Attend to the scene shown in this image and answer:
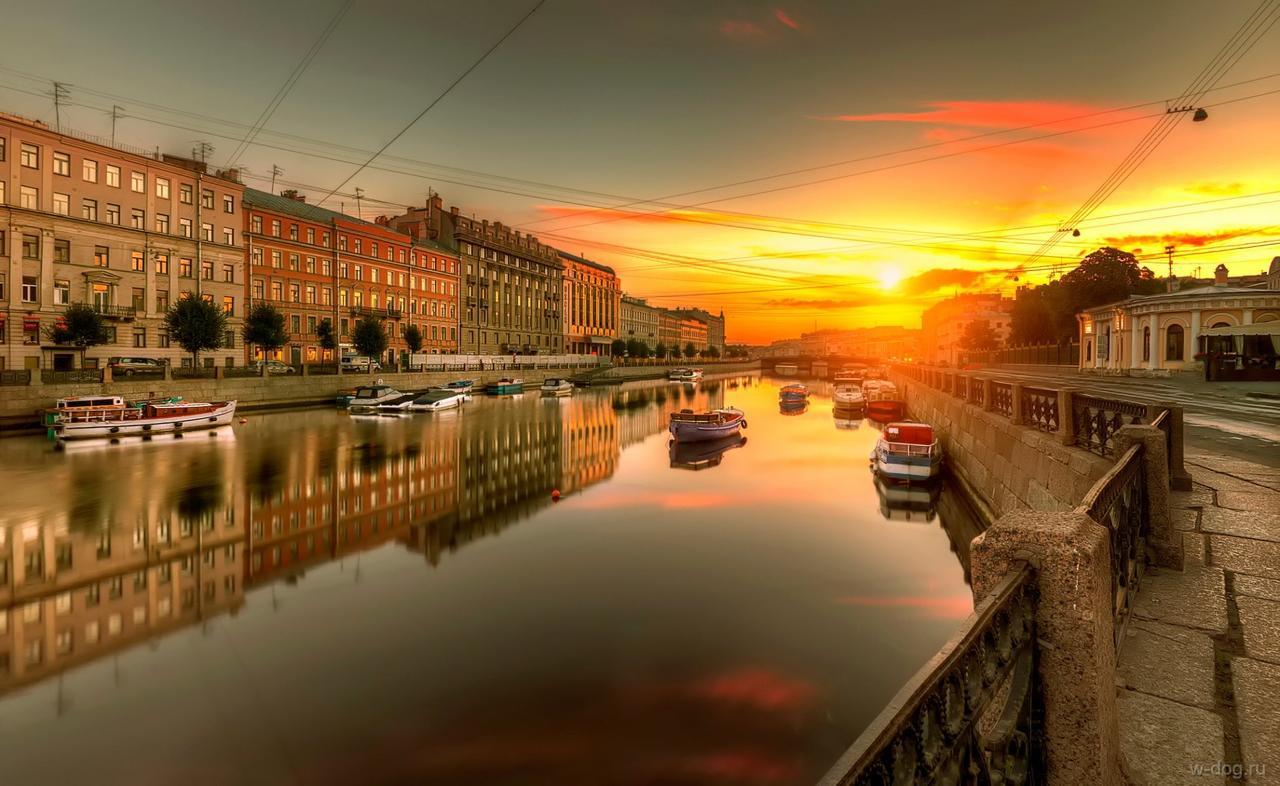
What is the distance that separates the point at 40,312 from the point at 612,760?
58107mm

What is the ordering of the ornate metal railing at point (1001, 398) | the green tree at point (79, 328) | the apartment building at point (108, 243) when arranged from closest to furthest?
the ornate metal railing at point (1001, 398) < the green tree at point (79, 328) < the apartment building at point (108, 243)

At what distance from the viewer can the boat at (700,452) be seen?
29922 millimetres

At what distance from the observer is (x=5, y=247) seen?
42.3 meters

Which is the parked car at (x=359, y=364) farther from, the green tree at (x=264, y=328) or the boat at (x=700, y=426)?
the boat at (x=700, y=426)

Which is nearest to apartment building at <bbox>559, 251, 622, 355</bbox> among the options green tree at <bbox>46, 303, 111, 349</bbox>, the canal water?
green tree at <bbox>46, 303, 111, 349</bbox>

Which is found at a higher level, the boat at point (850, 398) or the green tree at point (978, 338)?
the green tree at point (978, 338)

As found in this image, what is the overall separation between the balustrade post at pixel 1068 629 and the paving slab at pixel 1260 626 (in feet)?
8.64

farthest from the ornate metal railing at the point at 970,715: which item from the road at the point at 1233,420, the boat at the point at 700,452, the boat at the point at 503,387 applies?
the boat at the point at 503,387

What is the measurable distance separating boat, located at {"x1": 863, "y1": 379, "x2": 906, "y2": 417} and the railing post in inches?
1524

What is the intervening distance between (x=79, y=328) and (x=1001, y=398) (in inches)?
2195

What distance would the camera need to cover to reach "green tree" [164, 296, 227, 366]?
46094 millimetres

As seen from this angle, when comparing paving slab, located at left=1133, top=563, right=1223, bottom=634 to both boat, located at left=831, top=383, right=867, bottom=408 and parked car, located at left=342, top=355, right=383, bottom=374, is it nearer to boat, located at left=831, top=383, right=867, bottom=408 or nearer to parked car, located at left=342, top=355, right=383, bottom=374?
boat, located at left=831, top=383, right=867, bottom=408

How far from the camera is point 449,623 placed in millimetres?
11492

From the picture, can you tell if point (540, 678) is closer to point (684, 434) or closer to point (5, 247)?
point (684, 434)
